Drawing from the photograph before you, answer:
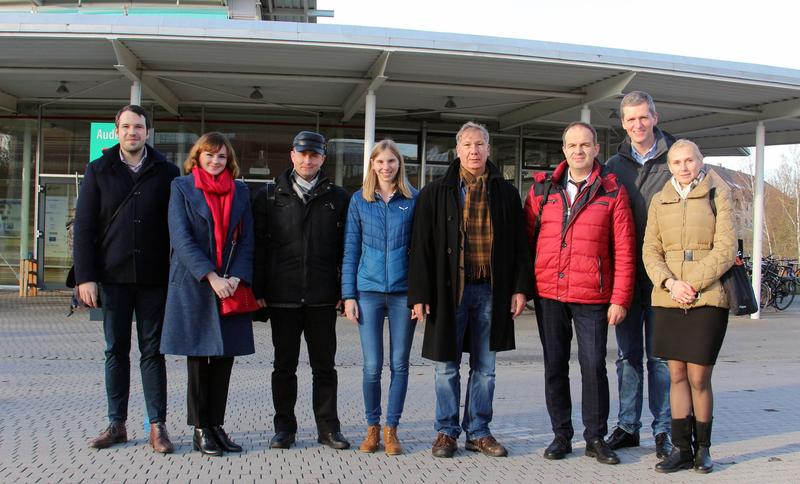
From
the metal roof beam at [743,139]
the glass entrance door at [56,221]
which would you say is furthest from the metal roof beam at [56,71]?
the metal roof beam at [743,139]

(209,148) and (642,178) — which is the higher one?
(209,148)

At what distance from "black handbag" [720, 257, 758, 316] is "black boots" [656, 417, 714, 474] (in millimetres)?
712

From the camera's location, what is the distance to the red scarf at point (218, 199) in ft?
13.6

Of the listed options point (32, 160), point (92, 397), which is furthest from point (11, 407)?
point (32, 160)

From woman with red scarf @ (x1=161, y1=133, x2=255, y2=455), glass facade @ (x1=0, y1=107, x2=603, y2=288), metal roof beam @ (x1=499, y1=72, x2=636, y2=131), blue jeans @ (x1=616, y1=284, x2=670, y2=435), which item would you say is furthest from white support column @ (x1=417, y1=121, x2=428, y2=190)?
woman with red scarf @ (x1=161, y1=133, x2=255, y2=455)

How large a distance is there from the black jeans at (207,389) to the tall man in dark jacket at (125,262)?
0.20 meters

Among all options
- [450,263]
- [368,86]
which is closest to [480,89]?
[368,86]

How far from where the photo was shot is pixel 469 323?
14.4 feet

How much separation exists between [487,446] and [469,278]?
40.4 inches

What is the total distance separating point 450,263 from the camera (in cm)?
423

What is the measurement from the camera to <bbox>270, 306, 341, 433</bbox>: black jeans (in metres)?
4.38

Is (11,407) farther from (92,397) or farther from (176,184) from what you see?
(176,184)

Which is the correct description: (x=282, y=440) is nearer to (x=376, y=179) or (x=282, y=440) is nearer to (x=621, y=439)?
(x=376, y=179)

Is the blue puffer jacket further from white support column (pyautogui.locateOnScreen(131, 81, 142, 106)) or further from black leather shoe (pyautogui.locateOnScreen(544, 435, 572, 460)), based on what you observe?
white support column (pyautogui.locateOnScreen(131, 81, 142, 106))
